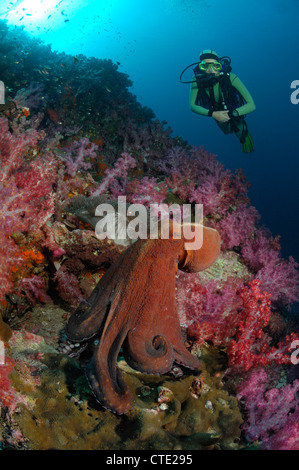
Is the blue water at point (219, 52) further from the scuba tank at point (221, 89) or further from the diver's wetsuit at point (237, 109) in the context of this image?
the scuba tank at point (221, 89)

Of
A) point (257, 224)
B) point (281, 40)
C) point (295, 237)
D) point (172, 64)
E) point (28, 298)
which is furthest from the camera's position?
point (172, 64)

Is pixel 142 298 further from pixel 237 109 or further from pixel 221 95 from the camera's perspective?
pixel 221 95

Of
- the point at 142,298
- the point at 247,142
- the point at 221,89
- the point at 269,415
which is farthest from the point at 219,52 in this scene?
the point at 142,298

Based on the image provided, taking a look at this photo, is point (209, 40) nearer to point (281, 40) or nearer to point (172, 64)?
point (172, 64)

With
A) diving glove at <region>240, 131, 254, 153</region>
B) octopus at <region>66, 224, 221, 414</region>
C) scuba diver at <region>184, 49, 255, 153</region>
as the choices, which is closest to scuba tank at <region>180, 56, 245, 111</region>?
scuba diver at <region>184, 49, 255, 153</region>

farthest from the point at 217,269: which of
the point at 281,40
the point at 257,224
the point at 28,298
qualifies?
the point at 281,40

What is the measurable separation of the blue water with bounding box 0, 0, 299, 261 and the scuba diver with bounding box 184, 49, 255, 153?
1604 inches

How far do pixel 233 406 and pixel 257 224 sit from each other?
12.7ft

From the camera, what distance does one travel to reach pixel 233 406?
2.63 metres

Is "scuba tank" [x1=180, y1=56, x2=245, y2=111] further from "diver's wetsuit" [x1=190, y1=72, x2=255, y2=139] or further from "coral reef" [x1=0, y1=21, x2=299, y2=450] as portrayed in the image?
"coral reef" [x1=0, y1=21, x2=299, y2=450]

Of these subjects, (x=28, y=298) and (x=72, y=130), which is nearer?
(x=28, y=298)

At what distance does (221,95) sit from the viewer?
27.3ft

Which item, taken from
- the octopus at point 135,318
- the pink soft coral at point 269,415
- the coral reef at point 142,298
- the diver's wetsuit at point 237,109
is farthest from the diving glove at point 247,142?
the octopus at point 135,318

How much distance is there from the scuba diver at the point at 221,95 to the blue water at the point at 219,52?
40752mm
